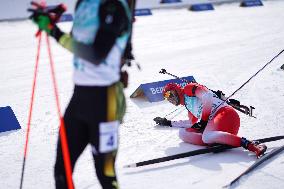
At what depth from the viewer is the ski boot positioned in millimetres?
4535

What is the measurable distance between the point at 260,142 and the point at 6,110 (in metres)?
3.38

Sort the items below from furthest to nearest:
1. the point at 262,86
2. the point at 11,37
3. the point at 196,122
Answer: the point at 11,37 → the point at 262,86 → the point at 196,122

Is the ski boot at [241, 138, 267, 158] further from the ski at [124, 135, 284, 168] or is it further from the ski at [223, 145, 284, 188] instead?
the ski at [124, 135, 284, 168]

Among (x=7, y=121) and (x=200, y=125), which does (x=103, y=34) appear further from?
(x=7, y=121)

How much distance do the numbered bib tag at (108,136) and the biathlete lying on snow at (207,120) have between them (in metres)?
2.34

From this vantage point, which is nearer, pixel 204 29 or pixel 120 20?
pixel 120 20

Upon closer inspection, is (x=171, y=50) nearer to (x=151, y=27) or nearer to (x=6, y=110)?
(x=151, y=27)

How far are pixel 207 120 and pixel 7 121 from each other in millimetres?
2660

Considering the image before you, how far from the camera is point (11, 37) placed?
36.3 ft

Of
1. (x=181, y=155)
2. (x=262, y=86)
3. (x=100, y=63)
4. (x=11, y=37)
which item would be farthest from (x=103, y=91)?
(x=11, y=37)

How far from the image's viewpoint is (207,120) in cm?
506

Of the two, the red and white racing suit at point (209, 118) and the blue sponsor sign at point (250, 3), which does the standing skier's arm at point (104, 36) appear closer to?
the red and white racing suit at point (209, 118)

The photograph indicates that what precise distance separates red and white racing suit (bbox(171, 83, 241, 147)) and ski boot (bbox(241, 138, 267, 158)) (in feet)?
0.23

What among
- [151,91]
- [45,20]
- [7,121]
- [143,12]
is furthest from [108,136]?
[143,12]
